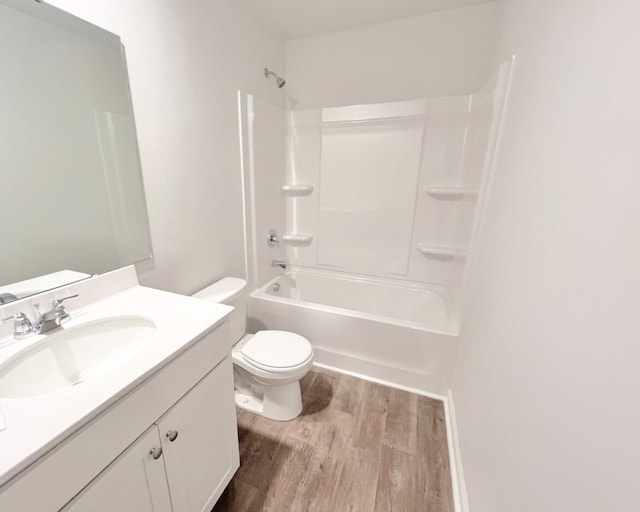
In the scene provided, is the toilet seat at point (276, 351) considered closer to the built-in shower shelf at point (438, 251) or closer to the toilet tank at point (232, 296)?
the toilet tank at point (232, 296)

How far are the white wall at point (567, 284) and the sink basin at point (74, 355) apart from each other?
103 cm

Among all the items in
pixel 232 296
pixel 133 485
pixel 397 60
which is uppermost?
pixel 397 60

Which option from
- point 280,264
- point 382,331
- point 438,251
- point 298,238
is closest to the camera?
point 382,331

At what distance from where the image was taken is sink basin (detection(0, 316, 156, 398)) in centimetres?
76

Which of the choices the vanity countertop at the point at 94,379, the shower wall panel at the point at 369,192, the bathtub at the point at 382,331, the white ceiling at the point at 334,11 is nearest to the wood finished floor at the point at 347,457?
the bathtub at the point at 382,331

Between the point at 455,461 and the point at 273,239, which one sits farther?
the point at 273,239

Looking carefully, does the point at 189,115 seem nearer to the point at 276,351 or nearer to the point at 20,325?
the point at 20,325

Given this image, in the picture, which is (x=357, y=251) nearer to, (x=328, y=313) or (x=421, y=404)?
(x=328, y=313)

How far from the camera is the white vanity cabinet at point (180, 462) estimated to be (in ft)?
2.14

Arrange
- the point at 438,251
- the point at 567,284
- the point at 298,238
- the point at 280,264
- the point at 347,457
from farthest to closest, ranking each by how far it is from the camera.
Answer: the point at 298,238 → the point at 280,264 → the point at 438,251 → the point at 347,457 → the point at 567,284

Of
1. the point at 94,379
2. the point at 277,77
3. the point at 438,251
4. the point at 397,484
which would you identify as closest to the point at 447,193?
the point at 438,251

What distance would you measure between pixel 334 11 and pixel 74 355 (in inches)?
90.7

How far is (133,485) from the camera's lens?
0.70 meters

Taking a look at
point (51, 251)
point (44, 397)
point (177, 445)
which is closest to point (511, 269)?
point (177, 445)
